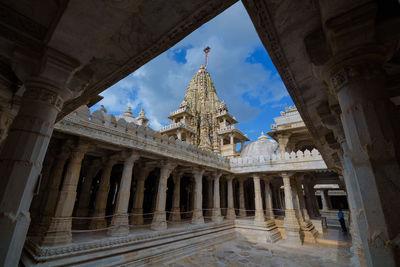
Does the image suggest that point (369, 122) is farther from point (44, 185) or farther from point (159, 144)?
point (44, 185)

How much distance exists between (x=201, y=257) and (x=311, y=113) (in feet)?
29.5

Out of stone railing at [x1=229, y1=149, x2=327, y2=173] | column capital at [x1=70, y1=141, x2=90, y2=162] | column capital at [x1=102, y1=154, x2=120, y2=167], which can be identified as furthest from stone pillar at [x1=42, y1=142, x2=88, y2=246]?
stone railing at [x1=229, y1=149, x2=327, y2=173]

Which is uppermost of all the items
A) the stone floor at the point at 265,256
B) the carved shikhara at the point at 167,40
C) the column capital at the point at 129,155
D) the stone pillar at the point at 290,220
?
the carved shikhara at the point at 167,40

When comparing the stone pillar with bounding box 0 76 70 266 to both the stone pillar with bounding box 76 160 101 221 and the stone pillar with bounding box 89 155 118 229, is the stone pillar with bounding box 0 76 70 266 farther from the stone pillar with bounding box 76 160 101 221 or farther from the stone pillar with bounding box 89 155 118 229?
the stone pillar with bounding box 76 160 101 221

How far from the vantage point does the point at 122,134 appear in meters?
9.07

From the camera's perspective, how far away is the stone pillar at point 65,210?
6922 millimetres

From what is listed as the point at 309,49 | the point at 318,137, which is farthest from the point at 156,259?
the point at 309,49

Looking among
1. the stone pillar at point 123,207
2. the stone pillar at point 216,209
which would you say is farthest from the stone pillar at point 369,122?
the stone pillar at point 216,209

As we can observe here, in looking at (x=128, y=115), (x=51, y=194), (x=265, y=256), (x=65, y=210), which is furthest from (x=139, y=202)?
(x=128, y=115)

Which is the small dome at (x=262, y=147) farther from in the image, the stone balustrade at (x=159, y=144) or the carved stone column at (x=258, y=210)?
the stone balustrade at (x=159, y=144)

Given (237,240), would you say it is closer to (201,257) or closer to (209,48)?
(201,257)

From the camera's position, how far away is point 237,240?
1402cm

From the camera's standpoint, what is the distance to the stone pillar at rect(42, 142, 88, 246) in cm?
692

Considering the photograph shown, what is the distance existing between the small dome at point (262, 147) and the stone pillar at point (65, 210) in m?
20.9
